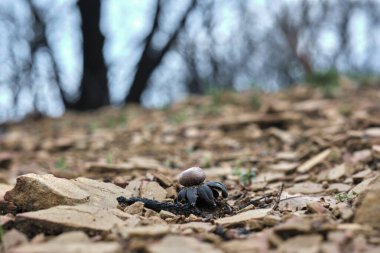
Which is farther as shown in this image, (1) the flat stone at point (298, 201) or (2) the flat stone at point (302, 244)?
(1) the flat stone at point (298, 201)

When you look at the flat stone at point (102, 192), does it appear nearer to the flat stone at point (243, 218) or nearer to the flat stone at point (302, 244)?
the flat stone at point (243, 218)

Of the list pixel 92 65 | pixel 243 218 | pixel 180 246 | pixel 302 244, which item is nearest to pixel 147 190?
pixel 243 218

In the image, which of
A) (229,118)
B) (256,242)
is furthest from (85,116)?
(256,242)

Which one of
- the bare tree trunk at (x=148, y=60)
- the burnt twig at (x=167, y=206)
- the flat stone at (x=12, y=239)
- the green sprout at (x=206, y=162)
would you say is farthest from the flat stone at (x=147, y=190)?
the bare tree trunk at (x=148, y=60)

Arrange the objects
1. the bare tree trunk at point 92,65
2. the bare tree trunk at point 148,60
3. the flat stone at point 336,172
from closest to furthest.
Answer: the flat stone at point 336,172, the bare tree trunk at point 92,65, the bare tree trunk at point 148,60

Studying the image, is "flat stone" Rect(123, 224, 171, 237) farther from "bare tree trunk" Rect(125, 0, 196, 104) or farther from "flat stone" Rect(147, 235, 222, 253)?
"bare tree trunk" Rect(125, 0, 196, 104)

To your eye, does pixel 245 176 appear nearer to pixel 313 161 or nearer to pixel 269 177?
pixel 269 177
